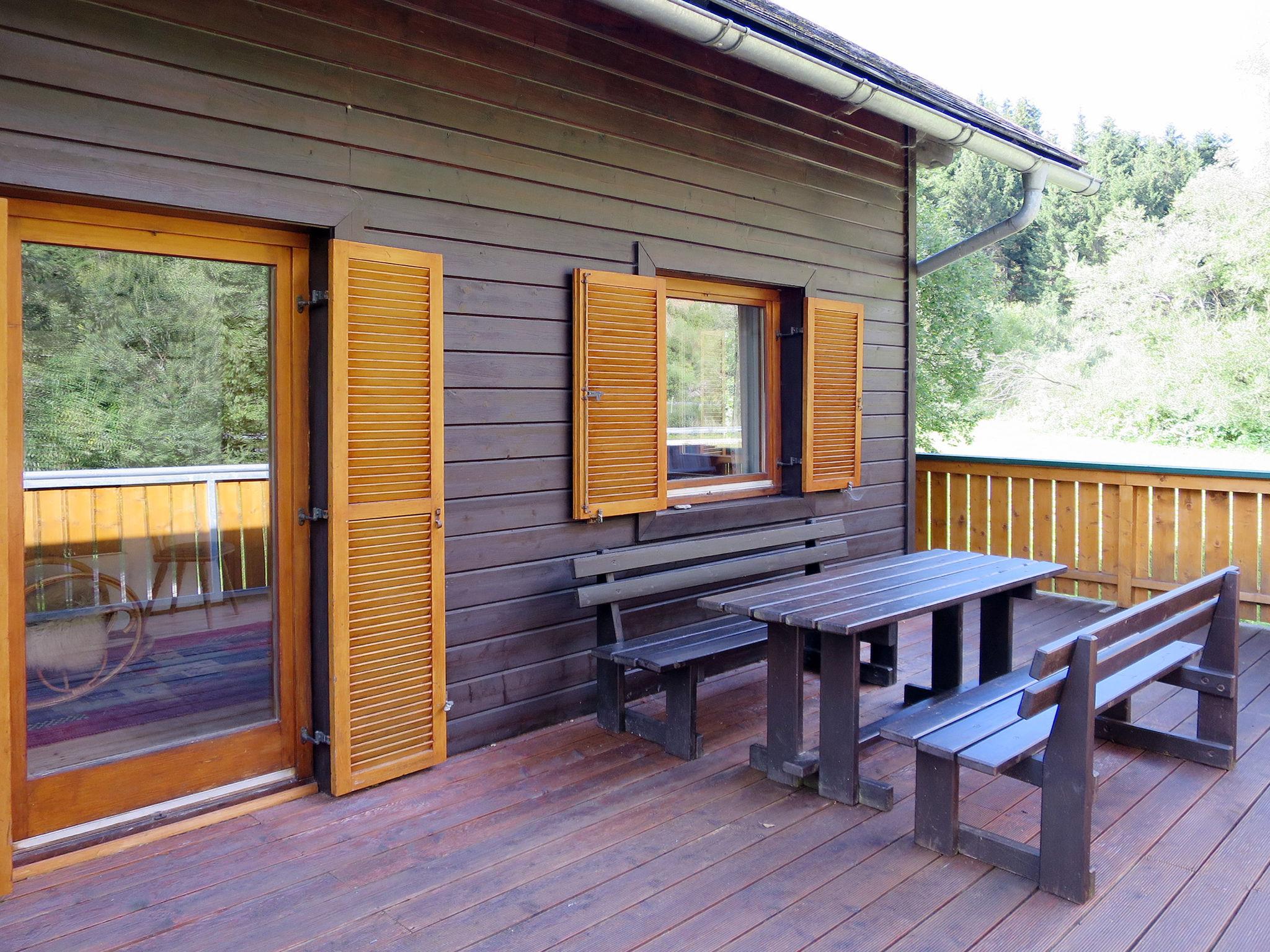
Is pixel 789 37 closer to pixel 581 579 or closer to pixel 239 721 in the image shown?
pixel 581 579

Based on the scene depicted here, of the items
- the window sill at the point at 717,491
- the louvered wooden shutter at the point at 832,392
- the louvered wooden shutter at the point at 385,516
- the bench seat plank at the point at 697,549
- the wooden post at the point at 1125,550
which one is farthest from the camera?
the wooden post at the point at 1125,550

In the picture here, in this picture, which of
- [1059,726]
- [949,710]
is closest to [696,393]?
[949,710]

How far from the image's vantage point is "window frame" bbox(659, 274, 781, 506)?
13.7 ft

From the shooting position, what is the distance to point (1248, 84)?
51.8 ft

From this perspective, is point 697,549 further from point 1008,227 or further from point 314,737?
point 1008,227

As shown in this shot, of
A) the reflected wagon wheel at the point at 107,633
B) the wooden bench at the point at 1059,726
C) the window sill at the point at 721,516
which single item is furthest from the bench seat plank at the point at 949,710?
the reflected wagon wheel at the point at 107,633

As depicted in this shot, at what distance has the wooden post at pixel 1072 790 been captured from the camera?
2.23m

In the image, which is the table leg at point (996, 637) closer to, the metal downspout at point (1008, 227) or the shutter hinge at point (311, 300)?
the metal downspout at point (1008, 227)

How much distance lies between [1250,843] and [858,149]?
12.4 feet

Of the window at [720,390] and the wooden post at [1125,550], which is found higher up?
the window at [720,390]

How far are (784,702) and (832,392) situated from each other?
2213 millimetres

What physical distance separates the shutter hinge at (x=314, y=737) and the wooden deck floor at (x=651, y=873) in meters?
0.17

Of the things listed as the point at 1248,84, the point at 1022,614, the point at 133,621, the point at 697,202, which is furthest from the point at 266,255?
the point at 1248,84

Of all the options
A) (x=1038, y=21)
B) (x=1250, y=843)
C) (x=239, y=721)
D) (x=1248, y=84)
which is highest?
(x=1038, y=21)
